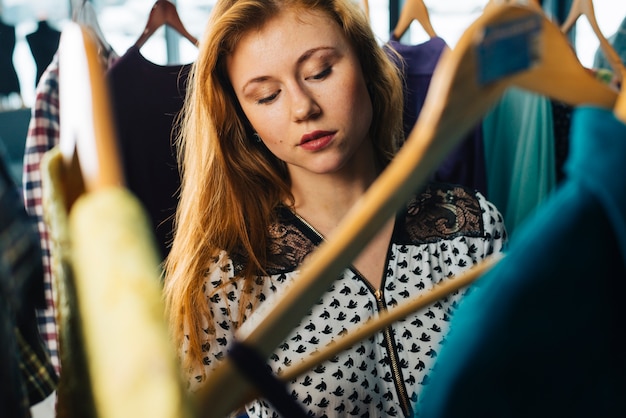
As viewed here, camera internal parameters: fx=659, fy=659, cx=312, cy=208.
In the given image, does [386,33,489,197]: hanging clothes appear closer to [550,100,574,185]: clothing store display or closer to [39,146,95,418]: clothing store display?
[550,100,574,185]: clothing store display

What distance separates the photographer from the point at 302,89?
0.82m

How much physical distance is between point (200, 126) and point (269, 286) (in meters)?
0.25

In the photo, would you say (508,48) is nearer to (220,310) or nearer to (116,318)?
(116,318)

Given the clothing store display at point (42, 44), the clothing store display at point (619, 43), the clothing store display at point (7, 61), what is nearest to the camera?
the clothing store display at point (619, 43)

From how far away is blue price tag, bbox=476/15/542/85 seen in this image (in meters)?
0.34

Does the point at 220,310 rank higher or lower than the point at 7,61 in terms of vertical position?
lower

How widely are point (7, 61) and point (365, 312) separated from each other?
298 centimetres

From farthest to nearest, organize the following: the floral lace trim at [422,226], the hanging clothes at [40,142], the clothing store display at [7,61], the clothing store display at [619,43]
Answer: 1. the clothing store display at [7,61]
2. the clothing store display at [619,43]
3. the floral lace trim at [422,226]
4. the hanging clothes at [40,142]

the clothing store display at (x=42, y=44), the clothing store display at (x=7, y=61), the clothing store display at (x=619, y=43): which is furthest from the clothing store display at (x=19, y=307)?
the clothing store display at (x=7, y=61)

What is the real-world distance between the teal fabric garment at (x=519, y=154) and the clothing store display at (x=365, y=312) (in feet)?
1.56

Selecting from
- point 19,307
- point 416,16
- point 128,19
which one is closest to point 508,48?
point 19,307

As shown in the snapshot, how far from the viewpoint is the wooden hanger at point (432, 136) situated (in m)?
0.30

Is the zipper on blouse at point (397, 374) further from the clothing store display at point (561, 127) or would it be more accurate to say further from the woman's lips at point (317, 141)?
the clothing store display at point (561, 127)

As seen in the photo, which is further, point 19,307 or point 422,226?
point 422,226
